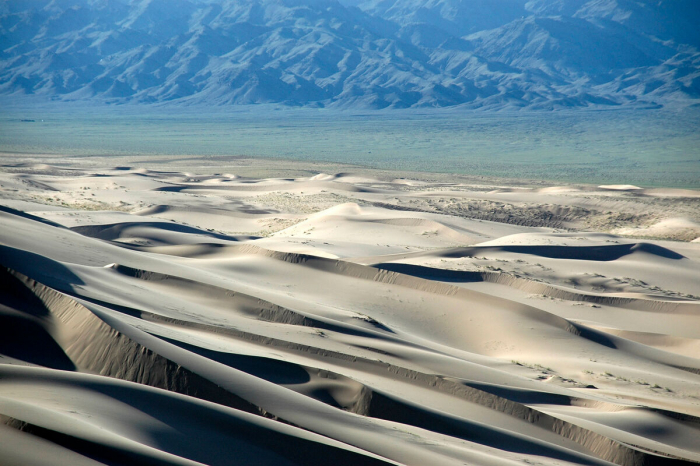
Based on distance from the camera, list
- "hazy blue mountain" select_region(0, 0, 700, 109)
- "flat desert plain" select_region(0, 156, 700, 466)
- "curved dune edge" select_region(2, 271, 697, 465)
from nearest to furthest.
→ "flat desert plain" select_region(0, 156, 700, 466)
"curved dune edge" select_region(2, 271, 697, 465)
"hazy blue mountain" select_region(0, 0, 700, 109)

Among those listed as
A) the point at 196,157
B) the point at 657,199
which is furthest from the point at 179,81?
the point at 657,199

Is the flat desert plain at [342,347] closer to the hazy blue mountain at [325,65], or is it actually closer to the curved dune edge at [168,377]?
the curved dune edge at [168,377]

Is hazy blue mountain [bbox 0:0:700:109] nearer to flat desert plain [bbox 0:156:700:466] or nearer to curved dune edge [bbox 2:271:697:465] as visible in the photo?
flat desert plain [bbox 0:156:700:466]

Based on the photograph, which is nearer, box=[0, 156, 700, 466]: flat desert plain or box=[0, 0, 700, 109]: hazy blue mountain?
box=[0, 156, 700, 466]: flat desert plain

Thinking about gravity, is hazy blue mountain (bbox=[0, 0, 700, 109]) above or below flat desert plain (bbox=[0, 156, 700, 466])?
above

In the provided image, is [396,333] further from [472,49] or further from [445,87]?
[472,49]

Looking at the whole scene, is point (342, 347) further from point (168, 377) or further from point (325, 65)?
point (325, 65)

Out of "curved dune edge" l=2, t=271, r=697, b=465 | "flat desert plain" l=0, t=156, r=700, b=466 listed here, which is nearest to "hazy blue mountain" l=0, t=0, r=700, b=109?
"flat desert plain" l=0, t=156, r=700, b=466
